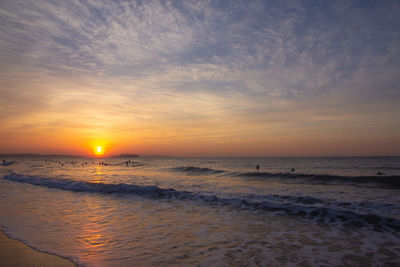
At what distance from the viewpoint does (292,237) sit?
7.78m

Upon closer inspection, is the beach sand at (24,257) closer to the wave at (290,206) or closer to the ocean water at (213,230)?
the ocean water at (213,230)

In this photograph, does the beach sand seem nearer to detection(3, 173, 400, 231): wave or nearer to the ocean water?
the ocean water

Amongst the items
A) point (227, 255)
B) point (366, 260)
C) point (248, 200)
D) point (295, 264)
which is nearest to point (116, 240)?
point (227, 255)

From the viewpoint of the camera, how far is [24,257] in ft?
19.2

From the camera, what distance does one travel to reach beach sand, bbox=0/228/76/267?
18.1 ft

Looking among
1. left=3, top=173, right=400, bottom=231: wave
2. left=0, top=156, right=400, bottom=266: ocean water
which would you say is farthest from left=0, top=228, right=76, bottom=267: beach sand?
left=3, top=173, right=400, bottom=231: wave

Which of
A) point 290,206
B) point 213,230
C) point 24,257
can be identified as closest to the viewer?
point 24,257

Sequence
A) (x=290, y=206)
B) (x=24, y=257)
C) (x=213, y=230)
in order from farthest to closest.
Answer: (x=290, y=206) → (x=213, y=230) → (x=24, y=257)

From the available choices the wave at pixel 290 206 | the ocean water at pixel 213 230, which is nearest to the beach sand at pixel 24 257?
the ocean water at pixel 213 230

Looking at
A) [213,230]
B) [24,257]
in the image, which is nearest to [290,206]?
[213,230]

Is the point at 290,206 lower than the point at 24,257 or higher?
lower

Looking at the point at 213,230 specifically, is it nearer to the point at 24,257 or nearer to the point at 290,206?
the point at 24,257

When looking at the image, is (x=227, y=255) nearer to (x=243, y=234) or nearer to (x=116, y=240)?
(x=243, y=234)

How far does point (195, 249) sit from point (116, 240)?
2554 millimetres
